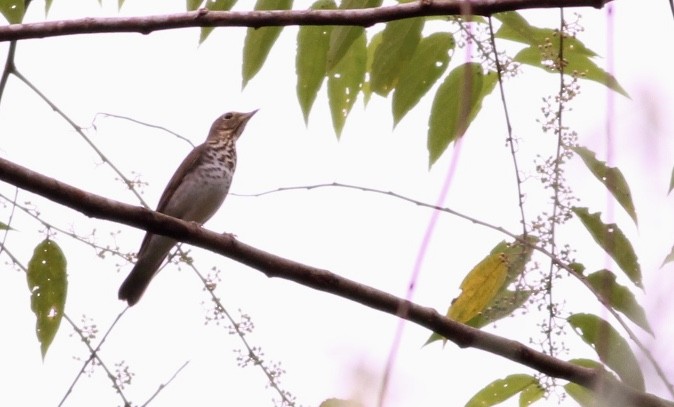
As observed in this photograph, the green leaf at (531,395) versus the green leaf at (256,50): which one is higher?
the green leaf at (256,50)

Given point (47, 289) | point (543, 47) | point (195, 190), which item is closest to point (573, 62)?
point (543, 47)

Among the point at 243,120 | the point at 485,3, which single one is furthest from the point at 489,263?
the point at 243,120

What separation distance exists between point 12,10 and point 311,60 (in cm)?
95

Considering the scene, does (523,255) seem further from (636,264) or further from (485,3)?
(485,3)

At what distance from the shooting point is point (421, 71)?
2.96 metres

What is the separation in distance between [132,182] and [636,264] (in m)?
2.18

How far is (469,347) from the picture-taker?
99.5 inches

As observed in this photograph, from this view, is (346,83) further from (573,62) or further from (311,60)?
(573,62)

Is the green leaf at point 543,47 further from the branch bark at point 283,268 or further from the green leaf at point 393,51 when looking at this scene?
the branch bark at point 283,268

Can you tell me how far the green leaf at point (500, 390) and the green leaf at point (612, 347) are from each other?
0.68 ft

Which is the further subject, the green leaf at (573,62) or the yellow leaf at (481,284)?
the green leaf at (573,62)

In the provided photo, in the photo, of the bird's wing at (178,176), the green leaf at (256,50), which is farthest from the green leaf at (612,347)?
the bird's wing at (178,176)

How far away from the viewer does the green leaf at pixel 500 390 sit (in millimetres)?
2619

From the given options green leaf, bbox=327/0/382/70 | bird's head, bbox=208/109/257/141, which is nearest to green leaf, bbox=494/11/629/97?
green leaf, bbox=327/0/382/70
